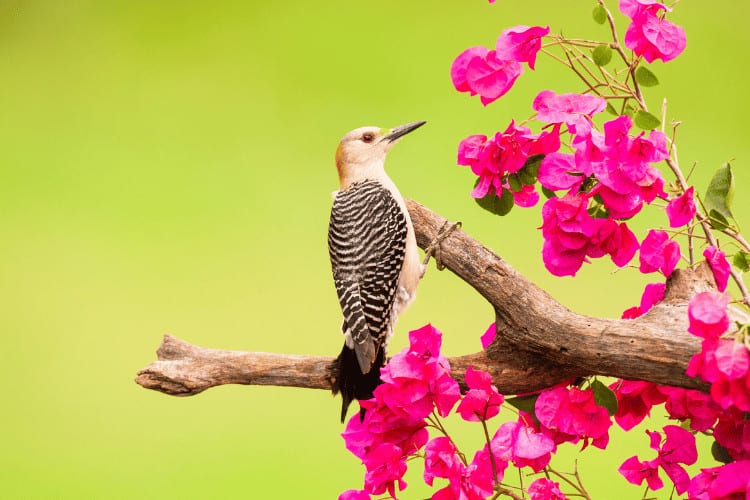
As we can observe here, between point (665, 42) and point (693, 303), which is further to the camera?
point (665, 42)

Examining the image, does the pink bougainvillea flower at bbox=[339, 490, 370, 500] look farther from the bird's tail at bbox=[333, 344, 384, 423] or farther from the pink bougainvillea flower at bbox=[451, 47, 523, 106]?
the pink bougainvillea flower at bbox=[451, 47, 523, 106]

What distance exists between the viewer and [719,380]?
1059 mm

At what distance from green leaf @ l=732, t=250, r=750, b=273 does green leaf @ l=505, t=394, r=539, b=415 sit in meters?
0.39

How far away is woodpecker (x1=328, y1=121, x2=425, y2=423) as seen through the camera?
172 cm

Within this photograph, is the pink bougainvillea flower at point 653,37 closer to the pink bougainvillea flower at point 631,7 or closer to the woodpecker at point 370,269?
the pink bougainvillea flower at point 631,7

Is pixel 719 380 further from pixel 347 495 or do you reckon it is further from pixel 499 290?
pixel 347 495

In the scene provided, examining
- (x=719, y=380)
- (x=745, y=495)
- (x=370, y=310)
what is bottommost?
(x=745, y=495)

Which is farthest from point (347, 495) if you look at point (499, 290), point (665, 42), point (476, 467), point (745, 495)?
point (665, 42)

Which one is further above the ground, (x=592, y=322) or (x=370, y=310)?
(x=370, y=310)

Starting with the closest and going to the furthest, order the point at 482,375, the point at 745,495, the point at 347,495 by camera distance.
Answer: the point at 745,495, the point at 482,375, the point at 347,495

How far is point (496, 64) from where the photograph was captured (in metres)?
1.34

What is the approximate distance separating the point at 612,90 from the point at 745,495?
0.61 metres

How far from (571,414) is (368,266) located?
67 cm

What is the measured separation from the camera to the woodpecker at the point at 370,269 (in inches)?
67.7
